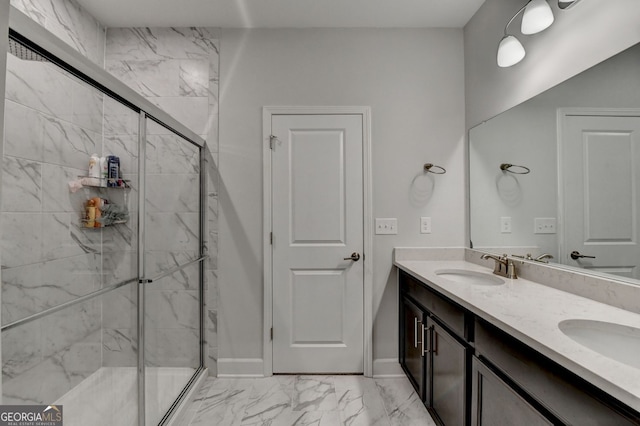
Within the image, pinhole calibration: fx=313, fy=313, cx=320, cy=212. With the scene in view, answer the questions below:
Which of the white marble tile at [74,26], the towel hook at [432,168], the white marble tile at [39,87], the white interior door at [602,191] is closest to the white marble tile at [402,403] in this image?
the white interior door at [602,191]

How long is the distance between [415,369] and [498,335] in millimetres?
1059

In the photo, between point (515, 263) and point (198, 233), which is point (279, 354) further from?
point (515, 263)

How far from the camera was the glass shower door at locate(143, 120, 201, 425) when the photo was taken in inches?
66.1

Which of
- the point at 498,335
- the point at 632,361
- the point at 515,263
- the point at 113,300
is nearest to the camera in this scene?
the point at 632,361

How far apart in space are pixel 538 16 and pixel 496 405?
1.78 meters

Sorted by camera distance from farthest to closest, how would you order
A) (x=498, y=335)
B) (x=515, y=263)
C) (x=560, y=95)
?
(x=515, y=263) < (x=560, y=95) < (x=498, y=335)

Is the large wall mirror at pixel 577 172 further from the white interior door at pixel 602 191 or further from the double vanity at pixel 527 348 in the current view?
the double vanity at pixel 527 348

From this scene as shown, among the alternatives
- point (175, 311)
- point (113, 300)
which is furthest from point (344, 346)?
point (113, 300)

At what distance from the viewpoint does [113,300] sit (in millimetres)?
1399

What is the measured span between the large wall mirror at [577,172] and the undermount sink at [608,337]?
31 centimetres

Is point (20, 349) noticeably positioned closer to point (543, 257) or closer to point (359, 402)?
point (359, 402)

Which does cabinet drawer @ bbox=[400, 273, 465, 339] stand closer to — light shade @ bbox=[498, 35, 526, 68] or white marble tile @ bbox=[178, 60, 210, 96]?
light shade @ bbox=[498, 35, 526, 68]

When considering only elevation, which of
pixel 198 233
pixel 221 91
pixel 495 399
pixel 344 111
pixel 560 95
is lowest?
pixel 495 399

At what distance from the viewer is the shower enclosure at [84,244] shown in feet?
3.09
